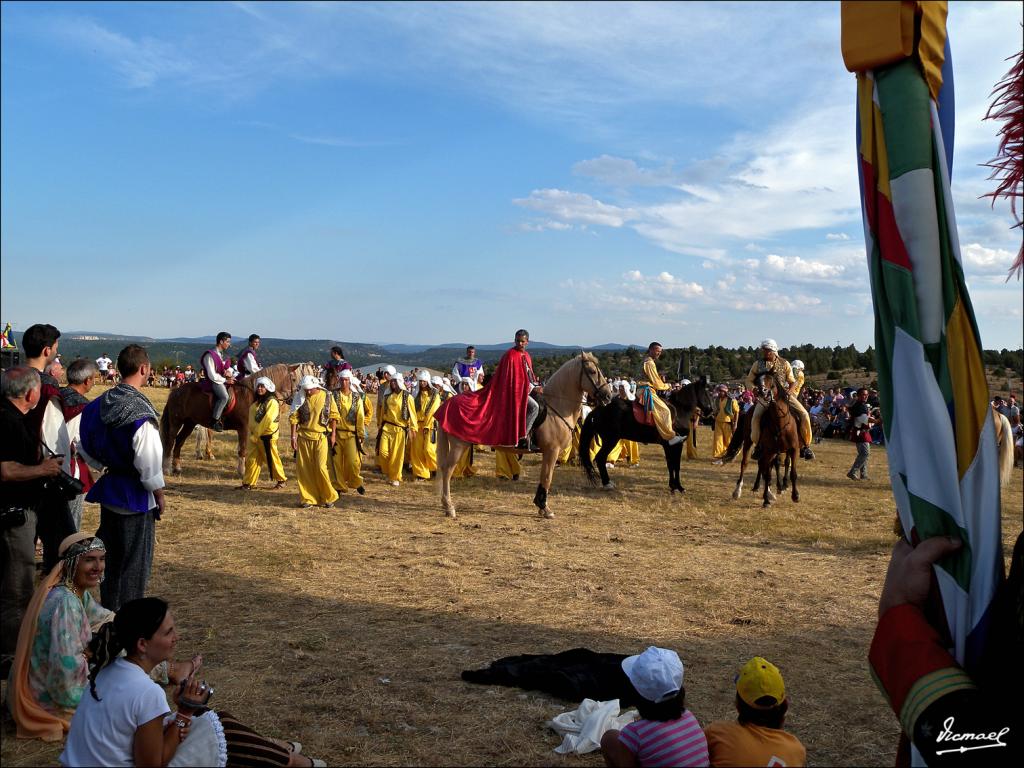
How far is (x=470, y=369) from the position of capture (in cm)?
1483

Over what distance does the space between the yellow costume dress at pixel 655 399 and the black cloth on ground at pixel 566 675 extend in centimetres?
759

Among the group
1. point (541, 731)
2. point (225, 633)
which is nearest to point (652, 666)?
point (541, 731)

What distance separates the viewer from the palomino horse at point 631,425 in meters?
12.2

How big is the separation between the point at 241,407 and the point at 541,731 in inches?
377

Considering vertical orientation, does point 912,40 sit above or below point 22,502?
above

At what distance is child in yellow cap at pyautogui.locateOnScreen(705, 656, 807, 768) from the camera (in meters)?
2.59

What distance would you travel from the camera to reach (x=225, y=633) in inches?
207

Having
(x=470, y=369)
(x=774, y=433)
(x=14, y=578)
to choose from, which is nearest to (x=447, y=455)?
(x=774, y=433)

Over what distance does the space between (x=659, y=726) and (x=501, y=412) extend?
23.5ft

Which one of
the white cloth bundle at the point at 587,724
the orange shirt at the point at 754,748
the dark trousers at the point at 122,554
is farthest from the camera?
the dark trousers at the point at 122,554

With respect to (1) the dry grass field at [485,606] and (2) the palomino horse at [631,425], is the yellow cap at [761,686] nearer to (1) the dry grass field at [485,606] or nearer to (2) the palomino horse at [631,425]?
(1) the dry grass field at [485,606]

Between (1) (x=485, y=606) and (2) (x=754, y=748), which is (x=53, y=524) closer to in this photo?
(1) (x=485, y=606)

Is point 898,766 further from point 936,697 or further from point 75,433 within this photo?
point 75,433

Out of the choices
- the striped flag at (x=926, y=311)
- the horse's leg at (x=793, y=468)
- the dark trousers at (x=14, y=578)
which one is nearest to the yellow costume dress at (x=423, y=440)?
the horse's leg at (x=793, y=468)
